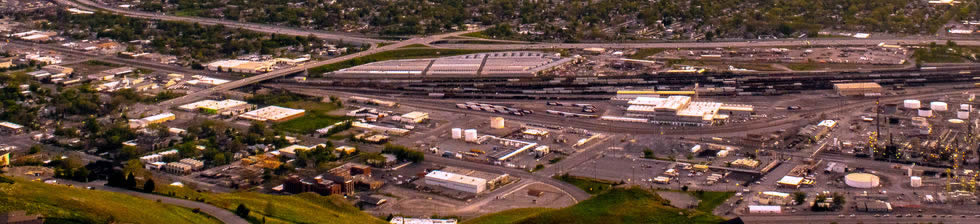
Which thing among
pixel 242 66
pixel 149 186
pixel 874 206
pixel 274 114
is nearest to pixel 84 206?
pixel 149 186

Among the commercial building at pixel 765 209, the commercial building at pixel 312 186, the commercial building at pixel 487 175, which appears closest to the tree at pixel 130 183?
the commercial building at pixel 312 186

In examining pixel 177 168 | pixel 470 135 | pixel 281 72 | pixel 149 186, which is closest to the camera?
pixel 149 186

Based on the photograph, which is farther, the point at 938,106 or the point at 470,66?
the point at 470,66

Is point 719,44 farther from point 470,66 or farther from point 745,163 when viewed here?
point 745,163

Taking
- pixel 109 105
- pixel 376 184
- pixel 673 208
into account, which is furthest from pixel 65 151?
pixel 673 208

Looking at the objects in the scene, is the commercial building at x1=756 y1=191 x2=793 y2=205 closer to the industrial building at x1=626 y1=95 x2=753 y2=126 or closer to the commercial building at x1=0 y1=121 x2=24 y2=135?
the industrial building at x1=626 y1=95 x2=753 y2=126

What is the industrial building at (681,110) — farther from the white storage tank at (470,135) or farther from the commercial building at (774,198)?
the commercial building at (774,198)

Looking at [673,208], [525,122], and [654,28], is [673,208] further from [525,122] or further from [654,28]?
[654,28]
